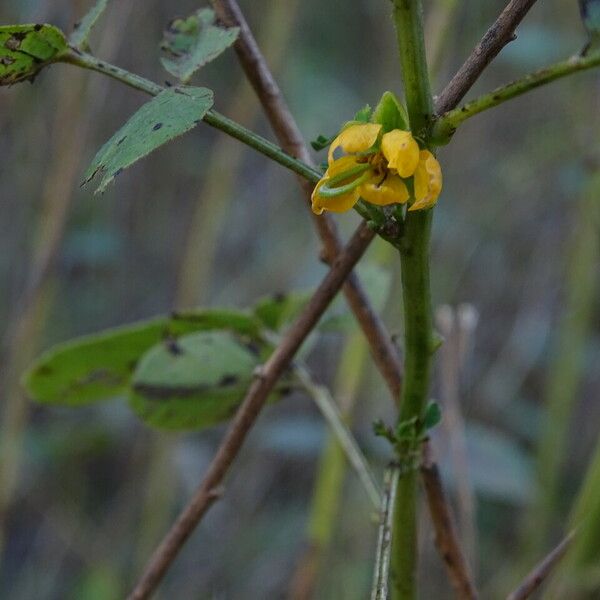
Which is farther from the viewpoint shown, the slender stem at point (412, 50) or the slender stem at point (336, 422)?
the slender stem at point (336, 422)

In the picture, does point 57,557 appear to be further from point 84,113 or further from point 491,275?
point 491,275

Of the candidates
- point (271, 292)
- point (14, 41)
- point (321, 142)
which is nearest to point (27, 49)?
point (14, 41)

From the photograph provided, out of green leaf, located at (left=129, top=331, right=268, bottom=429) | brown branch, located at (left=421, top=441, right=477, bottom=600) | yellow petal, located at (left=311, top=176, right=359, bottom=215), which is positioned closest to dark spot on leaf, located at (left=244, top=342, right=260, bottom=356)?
green leaf, located at (left=129, top=331, right=268, bottom=429)

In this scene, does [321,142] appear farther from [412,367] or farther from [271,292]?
[271,292]

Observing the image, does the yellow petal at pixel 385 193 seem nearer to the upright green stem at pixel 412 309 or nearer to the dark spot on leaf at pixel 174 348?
the upright green stem at pixel 412 309

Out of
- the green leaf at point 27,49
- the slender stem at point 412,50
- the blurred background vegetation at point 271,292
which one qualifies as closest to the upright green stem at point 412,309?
the slender stem at point 412,50

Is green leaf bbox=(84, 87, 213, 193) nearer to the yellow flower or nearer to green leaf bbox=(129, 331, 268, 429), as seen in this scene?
the yellow flower

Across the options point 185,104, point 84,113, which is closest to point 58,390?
point 185,104
